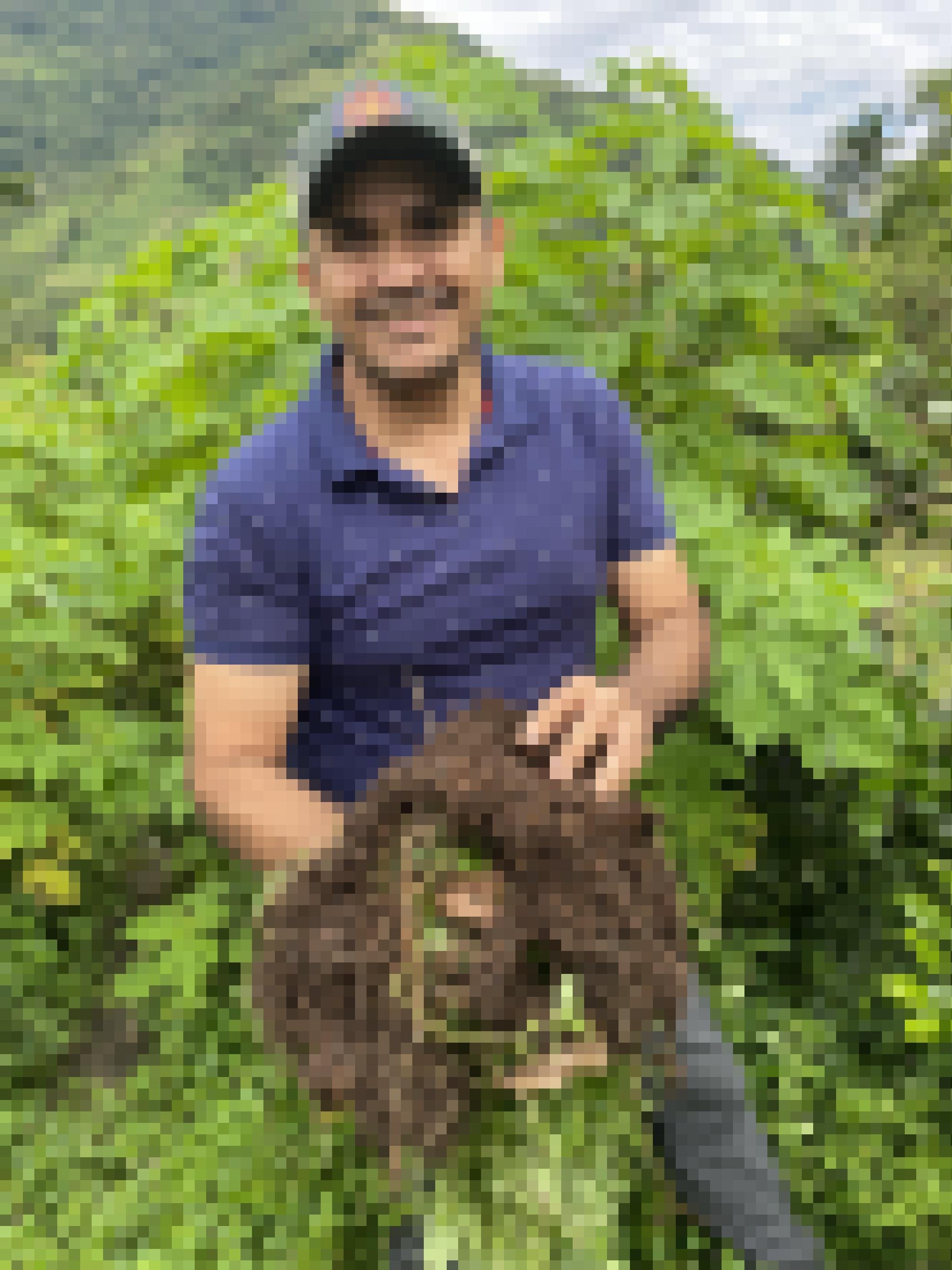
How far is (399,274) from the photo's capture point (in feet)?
5.14

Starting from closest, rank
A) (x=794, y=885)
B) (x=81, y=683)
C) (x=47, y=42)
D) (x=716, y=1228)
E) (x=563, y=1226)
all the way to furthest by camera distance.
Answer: (x=563, y=1226), (x=716, y=1228), (x=81, y=683), (x=794, y=885), (x=47, y=42)

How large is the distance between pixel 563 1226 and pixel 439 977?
18.5 inches

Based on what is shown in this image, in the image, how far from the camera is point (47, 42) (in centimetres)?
9469

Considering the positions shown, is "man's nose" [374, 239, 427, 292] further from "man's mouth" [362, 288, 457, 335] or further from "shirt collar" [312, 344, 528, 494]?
"shirt collar" [312, 344, 528, 494]

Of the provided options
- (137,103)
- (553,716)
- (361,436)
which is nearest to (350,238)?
(361,436)

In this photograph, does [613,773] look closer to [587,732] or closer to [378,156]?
[587,732]

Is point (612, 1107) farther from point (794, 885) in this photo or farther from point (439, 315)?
point (794, 885)

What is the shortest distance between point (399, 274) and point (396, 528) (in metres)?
0.42

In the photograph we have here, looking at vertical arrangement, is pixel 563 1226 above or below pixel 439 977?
below

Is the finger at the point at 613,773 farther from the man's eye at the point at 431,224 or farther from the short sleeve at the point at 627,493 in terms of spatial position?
the man's eye at the point at 431,224

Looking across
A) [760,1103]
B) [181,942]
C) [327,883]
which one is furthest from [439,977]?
[760,1103]

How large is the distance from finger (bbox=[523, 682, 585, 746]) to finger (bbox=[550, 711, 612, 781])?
0.02 metres

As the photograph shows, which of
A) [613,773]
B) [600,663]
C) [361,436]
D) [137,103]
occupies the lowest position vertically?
[600,663]

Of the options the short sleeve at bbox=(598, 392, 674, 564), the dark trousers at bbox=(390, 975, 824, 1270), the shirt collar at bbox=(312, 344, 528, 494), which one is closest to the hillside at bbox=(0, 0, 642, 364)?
the shirt collar at bbox=(312, 344, 528, 494)
